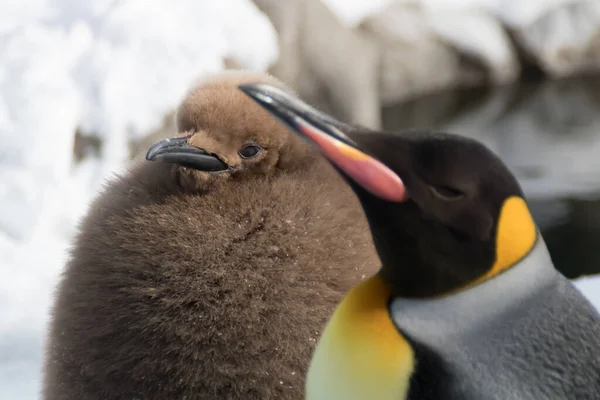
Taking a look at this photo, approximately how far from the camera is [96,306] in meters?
0.95

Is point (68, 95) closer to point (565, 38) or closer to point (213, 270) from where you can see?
point (213, 270)

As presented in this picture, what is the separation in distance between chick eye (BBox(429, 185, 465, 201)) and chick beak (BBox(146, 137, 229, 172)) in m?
0.36

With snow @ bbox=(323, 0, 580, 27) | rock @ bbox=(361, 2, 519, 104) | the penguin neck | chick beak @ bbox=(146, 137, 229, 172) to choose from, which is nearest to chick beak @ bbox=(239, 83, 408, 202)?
the penguin neck

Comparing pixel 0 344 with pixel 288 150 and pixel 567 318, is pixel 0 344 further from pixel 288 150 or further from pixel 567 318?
pixel 567 318

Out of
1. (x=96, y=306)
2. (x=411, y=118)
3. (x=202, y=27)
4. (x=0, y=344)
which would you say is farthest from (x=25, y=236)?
(x=411, y=118)

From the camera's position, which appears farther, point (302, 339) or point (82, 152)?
point (82, 152)

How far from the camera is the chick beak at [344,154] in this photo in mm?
631

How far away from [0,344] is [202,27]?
1.69m

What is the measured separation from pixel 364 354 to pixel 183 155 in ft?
1.16

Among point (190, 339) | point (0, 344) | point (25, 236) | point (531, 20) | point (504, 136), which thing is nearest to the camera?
point (190, 339)

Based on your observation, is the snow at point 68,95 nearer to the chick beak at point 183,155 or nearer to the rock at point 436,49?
the chick beak at point 183,155

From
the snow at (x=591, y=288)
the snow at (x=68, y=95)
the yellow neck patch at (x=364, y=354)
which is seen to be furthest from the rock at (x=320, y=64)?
the yellow neck patch at (x=364, y=354)

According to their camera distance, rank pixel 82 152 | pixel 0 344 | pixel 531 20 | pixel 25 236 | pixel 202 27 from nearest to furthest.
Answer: pixel 0 344, pixel 25 236, pixel 82 152, pixel 202 27, pixel 531 20

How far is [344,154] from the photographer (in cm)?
63
